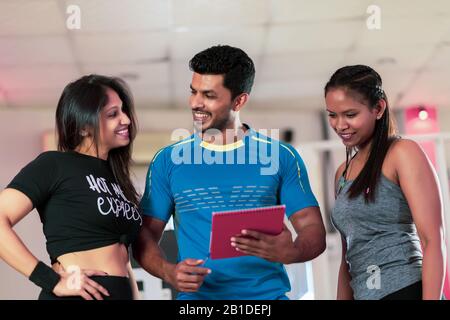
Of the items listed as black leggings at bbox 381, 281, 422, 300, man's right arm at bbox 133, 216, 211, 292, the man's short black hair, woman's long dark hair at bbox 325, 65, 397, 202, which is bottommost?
black leggings at bbox 381, 281, 422, 300

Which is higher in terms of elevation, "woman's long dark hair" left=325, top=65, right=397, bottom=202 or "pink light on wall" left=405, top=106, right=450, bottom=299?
"woman's long dark hair" left=325, top=65, right=397, bottom=202

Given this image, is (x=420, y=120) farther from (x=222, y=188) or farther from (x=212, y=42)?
(x=222, y=188)

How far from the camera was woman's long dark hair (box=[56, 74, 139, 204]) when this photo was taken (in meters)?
1.97

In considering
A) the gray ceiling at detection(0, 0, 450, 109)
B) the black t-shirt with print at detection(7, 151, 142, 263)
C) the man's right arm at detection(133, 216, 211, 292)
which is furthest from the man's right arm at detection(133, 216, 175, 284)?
the gray ceiling at detection(0, 0, 450, 109)

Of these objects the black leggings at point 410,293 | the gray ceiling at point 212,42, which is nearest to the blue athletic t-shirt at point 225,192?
the black leggings at point 410,293

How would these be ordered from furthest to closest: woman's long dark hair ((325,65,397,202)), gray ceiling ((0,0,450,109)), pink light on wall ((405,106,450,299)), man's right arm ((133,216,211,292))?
1. pink light on wall ((405,106,450,299))
2. gray ceiling ((0,0,450,109))
3. woman's long dark hair ((325,65,397,202))
4. man's right arm ((133,216,211,292))

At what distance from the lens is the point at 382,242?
6.00ft

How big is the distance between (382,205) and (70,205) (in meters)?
0.84

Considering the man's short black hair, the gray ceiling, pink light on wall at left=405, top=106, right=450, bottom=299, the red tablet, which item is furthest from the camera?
pink light on wall at left=405, top=106, right=450, bottom=299

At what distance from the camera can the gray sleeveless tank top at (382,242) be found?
5.95ft

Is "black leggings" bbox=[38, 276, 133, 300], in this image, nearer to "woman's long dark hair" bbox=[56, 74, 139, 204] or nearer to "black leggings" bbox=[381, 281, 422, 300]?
"woman's long dark hair" bbox=[56, 74, 139, 204]

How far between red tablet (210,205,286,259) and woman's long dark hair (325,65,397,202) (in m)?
0.28

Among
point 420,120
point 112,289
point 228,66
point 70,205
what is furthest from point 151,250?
point 420,120

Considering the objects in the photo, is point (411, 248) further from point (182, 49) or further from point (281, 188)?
point (182, 49)
